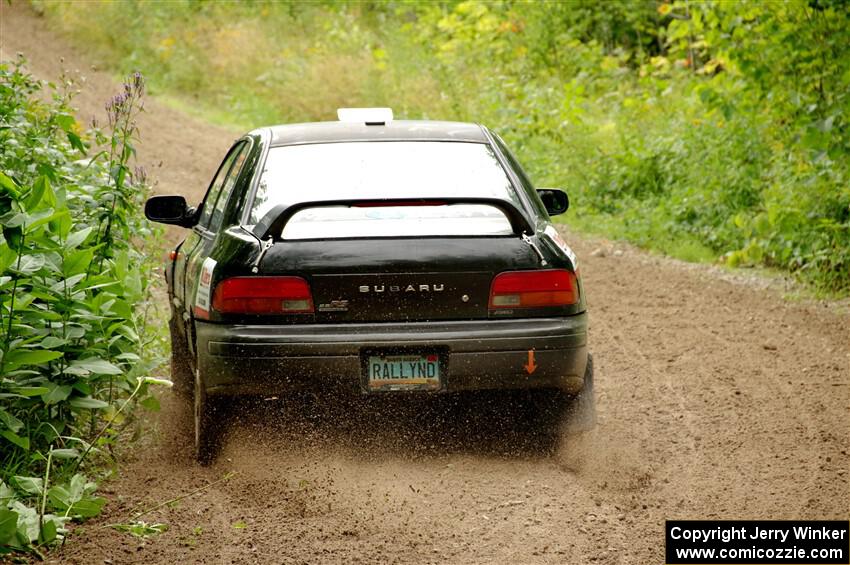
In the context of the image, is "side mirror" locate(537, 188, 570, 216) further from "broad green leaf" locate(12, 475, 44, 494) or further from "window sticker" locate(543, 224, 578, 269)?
"broad green leaf" locate(12, 475, 44, 494)

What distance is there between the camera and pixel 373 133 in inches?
244

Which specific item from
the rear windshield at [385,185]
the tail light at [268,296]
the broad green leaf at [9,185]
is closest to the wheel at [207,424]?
the tail light at [268,296]

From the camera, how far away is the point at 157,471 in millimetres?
5547

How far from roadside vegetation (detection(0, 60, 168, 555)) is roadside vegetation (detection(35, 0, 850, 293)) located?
19.9 ft

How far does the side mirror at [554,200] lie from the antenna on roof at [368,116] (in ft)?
3.39

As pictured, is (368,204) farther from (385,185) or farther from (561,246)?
(561,246)

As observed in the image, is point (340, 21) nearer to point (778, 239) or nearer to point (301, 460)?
point (778, 239)

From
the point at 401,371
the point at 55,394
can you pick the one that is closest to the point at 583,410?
the point at 401,371

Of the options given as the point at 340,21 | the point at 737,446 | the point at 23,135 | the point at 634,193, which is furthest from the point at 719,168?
the point at 340,21

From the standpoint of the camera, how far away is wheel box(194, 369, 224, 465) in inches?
215

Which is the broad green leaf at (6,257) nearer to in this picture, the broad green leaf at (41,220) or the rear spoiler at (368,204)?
the broad green leaf at (41,220)

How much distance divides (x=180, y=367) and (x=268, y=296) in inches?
67.8

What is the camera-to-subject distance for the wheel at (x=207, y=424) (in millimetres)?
5453

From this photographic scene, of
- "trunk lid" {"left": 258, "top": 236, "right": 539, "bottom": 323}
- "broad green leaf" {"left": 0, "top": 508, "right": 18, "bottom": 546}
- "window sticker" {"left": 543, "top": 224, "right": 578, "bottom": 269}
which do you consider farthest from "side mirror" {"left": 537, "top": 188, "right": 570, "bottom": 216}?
"broad green leaf" {"left": 0, "top": 508, "right": 18, "bottom": 546}
